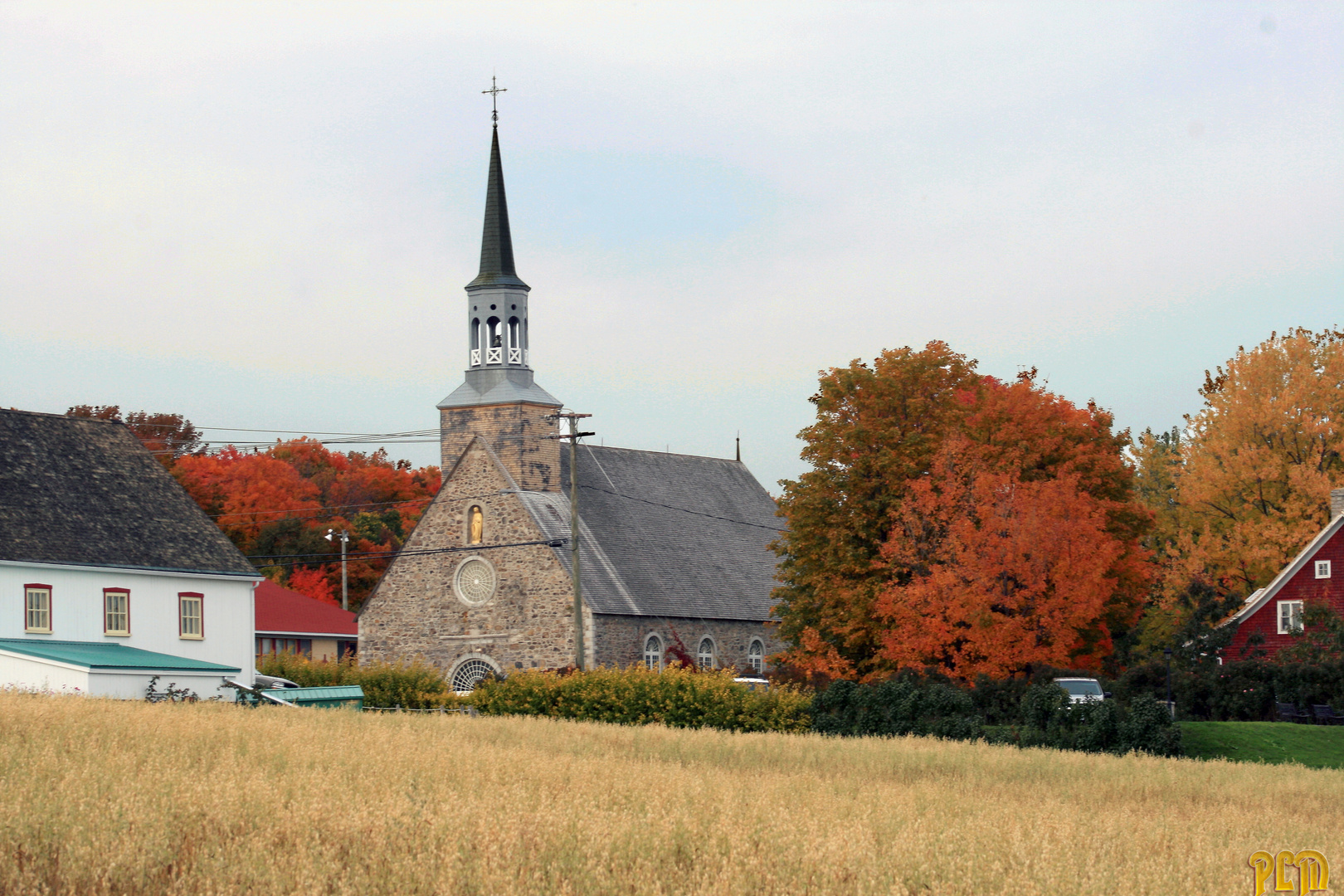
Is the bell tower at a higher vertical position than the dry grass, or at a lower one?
higher

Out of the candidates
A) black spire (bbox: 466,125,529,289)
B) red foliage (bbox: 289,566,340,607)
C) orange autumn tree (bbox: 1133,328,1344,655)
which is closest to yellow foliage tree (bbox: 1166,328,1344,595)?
orange autumn tree (bbox: 1133,328,1344,655)

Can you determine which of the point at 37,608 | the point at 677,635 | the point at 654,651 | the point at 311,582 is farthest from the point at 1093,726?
the point at 311,582

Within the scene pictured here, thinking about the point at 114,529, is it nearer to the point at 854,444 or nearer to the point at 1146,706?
the point at 854,444

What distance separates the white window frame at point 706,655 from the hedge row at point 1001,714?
82.8 ft

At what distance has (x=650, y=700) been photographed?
37344mm

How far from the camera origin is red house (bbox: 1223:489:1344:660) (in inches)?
1827

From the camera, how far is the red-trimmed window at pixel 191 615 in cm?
4250

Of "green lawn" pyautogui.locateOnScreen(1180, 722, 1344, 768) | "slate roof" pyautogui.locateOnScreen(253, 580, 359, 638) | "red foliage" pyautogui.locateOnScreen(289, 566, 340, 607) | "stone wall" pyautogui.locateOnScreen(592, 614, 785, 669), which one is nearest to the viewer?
"green lawn" pyautogui.locateOnScreen(1180, 722, 1344, 768)

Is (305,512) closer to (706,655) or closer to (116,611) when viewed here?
(706,655)

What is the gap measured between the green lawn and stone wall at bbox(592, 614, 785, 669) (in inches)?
793

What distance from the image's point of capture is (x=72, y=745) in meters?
16.2

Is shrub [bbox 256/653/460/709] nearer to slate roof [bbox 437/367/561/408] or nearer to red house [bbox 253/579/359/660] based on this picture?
slate roof [bbox 437/367/561/408]

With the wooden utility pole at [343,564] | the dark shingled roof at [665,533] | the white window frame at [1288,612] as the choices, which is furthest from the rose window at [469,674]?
the white window frame at [1288,612]

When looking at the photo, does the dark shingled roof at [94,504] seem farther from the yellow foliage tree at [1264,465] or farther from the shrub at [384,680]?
the yellow foliage tree at [1264,465]
